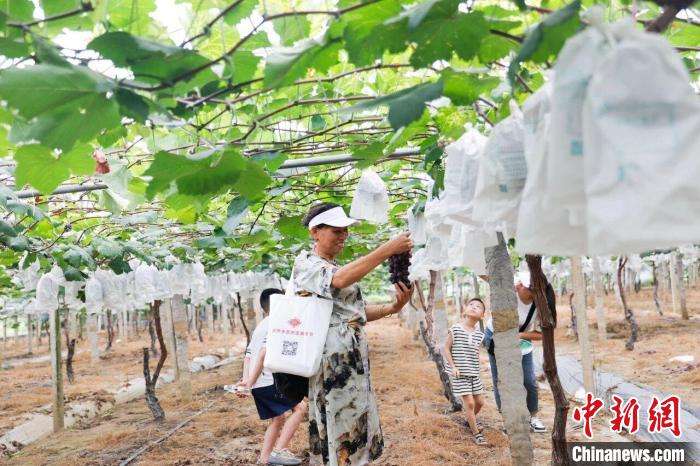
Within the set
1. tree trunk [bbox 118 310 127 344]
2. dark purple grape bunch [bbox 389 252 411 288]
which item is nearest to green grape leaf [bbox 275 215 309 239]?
dark purple grape bunch [bbox 389 252 411 288]

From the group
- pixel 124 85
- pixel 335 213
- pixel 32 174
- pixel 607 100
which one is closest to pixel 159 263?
pixel 335 213

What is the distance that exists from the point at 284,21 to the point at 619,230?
127 centimetres

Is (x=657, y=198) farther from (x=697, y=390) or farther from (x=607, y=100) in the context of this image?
(x=697, y=390)

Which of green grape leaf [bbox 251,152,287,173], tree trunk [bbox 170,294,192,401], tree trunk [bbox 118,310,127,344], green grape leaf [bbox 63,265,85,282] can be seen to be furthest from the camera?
tree trunk [bbox 118,310,127,344]

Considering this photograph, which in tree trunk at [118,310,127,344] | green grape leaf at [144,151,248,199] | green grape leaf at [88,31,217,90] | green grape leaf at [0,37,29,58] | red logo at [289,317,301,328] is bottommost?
tree trunk at [118,310,127,344]

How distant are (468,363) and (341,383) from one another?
3640mm

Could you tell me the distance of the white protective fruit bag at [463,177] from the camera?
169 cm

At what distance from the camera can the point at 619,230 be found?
0.95 metres

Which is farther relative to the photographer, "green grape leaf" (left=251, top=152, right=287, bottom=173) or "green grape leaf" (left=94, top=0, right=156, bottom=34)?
"green grape leaf" (left=251, top=152, right=287, bottom=173)

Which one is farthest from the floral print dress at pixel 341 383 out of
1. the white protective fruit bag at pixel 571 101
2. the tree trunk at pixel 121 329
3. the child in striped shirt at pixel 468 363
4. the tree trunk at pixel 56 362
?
the tree trunk at pixel 121 329

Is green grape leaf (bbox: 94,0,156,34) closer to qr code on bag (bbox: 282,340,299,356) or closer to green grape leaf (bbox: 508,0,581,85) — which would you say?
green grape leaf (bbox: 508,0,581,85)

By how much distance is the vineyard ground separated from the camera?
6.20 m

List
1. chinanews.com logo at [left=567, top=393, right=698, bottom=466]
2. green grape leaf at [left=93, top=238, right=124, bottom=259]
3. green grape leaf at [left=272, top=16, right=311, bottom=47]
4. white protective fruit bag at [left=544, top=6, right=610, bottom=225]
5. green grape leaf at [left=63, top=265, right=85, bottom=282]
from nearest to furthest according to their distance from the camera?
white protective fruit bag at [left=544, top=6, right=610, bottom=225] < green grape leaf at [left=272, top=16, right=311, bottom=47] < chinanews.com logo at [left=567, top=393, right=698, bottom=466] < green grape leaf at [left=93, top=238, right=124, bottom=259] < green grape leaf at [left=63, top=265, right=85, bottom=282]

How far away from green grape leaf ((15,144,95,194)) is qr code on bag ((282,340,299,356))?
49.9 inches
